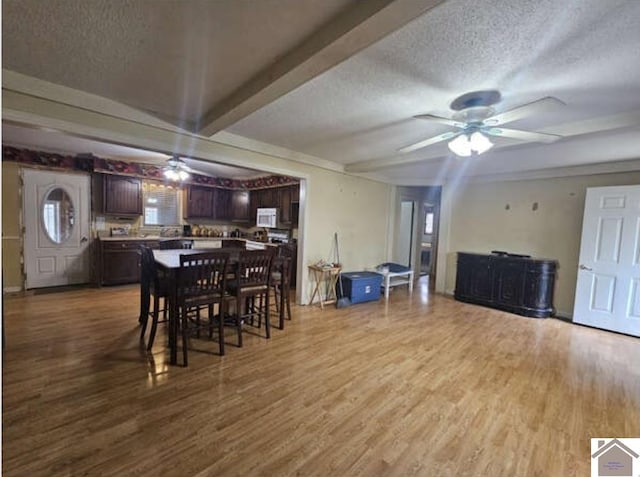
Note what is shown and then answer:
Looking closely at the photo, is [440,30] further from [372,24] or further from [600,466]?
[600,466]

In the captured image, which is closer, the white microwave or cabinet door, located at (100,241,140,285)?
cabinet door, located at (100,241,140,285)

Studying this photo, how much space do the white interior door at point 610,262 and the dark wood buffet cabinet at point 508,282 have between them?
1.26 ft

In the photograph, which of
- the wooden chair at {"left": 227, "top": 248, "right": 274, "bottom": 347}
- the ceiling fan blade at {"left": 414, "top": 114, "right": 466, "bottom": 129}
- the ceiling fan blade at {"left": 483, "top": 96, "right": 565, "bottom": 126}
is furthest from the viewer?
the wooden chair at {"left": 227, "top": 248, "right": 274, "bottom": 347}

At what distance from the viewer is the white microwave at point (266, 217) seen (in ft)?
21.7

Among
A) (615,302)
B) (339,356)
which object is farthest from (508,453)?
(615,302)

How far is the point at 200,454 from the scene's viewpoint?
6.52ft

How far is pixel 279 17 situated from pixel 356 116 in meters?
1.38

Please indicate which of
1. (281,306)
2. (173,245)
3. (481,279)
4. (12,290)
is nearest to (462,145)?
(281,306)

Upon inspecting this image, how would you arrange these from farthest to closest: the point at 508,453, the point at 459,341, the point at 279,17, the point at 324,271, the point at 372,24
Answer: the point at 324,271 → the point at 459,341 → the point at 508,453 → the point at 279,17 → the point at 372,24

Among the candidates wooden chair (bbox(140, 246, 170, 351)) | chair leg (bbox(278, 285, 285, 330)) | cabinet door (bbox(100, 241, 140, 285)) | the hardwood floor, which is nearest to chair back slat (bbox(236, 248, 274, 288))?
chair leg (bbox(278, 285, 285, 330))

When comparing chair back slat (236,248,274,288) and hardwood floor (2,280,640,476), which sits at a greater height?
chair back slat (236,248,274,288)

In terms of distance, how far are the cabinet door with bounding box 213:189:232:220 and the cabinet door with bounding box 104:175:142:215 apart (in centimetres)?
155

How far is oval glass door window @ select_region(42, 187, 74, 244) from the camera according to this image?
514 cm

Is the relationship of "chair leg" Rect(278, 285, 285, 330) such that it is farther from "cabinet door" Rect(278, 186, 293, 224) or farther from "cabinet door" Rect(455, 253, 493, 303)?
"cabinet door" Rect(455, 253, 493, 303)
